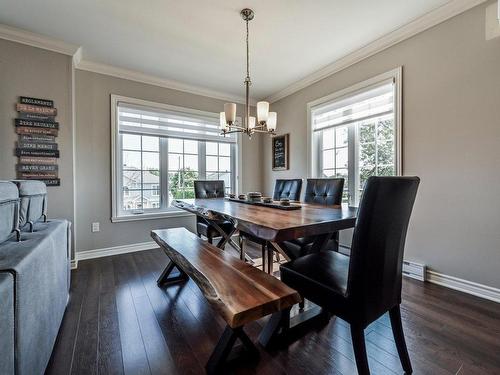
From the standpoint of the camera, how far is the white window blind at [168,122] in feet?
10.9

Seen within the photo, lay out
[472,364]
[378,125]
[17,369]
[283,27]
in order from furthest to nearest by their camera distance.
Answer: [378,125], [283,27], [472,364], [17,369]

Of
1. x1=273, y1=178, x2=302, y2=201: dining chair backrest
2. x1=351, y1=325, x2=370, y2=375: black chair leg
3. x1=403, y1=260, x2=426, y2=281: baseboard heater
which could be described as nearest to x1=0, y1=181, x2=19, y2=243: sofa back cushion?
x1=351, y1=325, x2=370, y2=375: black chair leg

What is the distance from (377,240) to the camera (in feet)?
3.27

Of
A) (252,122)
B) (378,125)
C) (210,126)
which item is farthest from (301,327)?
(210,126)

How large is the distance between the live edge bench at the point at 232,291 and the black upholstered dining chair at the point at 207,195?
→ 0.95m

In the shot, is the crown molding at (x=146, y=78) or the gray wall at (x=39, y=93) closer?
the gray wall at (x=39, y=93)

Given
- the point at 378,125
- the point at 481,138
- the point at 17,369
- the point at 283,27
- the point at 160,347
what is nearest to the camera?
the point at 17,369

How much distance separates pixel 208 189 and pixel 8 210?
2251mm

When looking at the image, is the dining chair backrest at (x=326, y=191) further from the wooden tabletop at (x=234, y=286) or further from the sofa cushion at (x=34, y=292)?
the sofa cushion at (x=34, y=292)

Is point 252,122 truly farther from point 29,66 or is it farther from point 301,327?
point 29,66

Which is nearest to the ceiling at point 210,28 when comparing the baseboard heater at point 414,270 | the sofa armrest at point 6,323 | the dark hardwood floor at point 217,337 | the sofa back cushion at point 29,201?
the sofa back cushion at point 29,201

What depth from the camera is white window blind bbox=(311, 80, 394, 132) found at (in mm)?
2658

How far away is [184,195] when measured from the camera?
12.6 ft

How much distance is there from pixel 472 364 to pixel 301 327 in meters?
0.89
